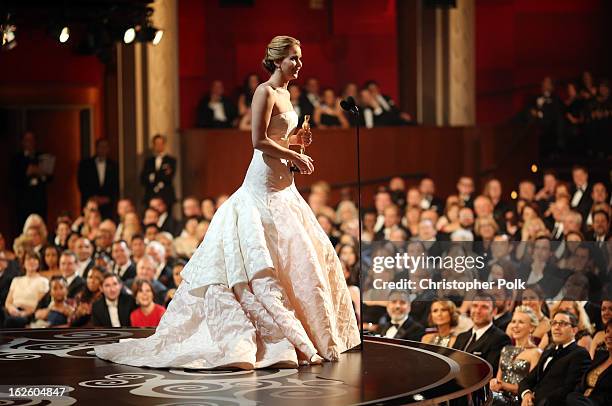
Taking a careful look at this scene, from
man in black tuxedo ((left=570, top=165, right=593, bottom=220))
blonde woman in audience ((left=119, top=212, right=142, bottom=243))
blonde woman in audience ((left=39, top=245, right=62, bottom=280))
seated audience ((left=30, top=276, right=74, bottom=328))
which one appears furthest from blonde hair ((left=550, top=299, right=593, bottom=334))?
blonde woman in audience ((left=119, top=212, right=142, bottom=243))

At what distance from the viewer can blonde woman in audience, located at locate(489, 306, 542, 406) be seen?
6496mm

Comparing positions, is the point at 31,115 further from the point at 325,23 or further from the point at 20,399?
the point at 20,399

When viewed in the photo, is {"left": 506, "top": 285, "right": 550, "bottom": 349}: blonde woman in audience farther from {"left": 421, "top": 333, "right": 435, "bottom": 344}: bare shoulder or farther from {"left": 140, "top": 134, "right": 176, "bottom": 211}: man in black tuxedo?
{"left": 140, "top": 134, "right": 176, "bottom": 211}: man in black tuxedo

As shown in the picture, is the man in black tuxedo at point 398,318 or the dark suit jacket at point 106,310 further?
the dark suit jacket at point 106,310

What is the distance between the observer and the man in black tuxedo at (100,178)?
1144 centimetres

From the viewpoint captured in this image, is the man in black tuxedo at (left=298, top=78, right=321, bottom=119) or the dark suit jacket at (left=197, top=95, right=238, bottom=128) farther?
the dark suit jacket at (left=197, top=95, right=238, bottom=128)

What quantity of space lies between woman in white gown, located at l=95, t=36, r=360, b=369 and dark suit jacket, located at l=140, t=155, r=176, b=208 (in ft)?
20.2

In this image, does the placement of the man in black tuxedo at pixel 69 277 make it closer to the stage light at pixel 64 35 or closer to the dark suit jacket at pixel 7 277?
the dark suit jacket at pixel 7 277

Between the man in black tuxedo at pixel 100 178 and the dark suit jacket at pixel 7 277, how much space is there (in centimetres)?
266

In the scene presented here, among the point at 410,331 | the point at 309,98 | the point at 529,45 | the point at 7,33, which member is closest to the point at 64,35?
the point at 7,33

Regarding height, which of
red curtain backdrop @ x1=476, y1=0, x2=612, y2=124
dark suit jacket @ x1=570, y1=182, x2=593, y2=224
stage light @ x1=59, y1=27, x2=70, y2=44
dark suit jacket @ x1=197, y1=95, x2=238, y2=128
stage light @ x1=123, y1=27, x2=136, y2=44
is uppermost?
red curtain backdrop @ x1=476, y1=0, x2=612, y2=124

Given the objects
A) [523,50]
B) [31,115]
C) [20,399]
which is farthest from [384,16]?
[20,399]

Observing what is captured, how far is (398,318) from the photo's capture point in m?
7.39

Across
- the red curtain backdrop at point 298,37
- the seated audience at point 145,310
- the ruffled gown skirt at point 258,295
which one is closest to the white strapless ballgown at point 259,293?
the ruffled gown skirt at point 258,295
